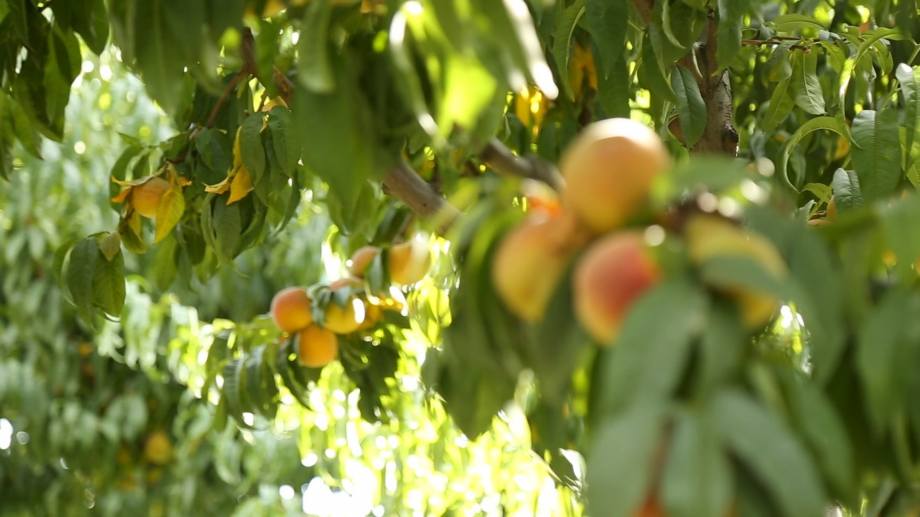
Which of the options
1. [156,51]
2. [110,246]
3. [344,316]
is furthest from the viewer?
[344,316]

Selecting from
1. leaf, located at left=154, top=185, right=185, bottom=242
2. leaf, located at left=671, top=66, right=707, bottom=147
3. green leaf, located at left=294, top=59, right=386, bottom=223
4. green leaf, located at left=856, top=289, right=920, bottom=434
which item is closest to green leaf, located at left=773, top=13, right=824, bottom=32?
leaf, located at left=671, top=66, right=707, bottom=147

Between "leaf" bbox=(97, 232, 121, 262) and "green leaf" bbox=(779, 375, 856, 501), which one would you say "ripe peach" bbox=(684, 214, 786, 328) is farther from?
"leaf" bbox=(97, 232, 121, 262)

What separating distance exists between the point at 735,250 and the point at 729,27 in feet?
2.37

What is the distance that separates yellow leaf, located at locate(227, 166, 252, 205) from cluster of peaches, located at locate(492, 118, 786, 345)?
78 centimetres

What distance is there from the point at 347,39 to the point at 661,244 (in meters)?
0.32

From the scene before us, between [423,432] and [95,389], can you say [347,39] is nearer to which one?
[423,432]

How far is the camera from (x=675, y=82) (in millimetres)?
1325

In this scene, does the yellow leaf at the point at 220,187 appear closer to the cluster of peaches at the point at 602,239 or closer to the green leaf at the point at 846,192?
the green leaf at the point at 846,192

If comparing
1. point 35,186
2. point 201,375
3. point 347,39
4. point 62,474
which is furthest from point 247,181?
point 62,474

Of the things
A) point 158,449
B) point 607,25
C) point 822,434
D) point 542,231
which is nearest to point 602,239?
point 542,231

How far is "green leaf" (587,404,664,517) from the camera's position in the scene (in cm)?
44

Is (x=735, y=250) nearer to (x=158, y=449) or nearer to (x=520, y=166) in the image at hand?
(x=520, y=166)

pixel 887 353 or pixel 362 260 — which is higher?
pixel 887 353

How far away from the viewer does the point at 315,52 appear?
65cm
